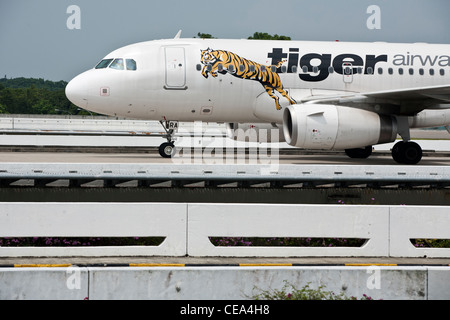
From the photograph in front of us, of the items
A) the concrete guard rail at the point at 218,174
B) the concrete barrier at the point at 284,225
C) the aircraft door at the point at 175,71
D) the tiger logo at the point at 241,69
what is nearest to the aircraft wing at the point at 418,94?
the tiger logo at the point at 241,69

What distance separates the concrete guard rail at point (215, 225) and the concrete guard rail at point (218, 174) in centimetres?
369

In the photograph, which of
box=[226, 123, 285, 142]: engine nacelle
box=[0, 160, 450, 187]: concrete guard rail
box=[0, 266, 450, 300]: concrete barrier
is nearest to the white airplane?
box=[226, 123, 285, 142]: engine nacelle

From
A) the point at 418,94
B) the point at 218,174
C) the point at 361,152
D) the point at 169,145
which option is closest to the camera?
the point at 218,174

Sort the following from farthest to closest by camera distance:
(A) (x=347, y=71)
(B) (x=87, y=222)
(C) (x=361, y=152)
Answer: (C) (x=361, y=152) → (A) (x=347, y=71) → (B) (x=87, y=222)

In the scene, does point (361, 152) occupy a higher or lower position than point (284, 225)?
higher

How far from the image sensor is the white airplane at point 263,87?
64.1 feet

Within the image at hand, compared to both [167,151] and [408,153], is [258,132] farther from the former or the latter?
[408,153]

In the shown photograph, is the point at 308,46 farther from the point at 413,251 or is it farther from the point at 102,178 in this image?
the point at 413,251

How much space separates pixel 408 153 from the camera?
20.4 m

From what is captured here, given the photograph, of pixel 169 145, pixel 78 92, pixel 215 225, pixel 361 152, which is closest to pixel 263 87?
pixel 169 145

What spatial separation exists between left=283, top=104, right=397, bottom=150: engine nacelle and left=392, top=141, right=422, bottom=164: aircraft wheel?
1.31 meters

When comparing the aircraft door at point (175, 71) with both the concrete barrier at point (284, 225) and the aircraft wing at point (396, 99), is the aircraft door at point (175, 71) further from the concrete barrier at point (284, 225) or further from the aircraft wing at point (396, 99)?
the concrete barrier at point (284, 225)

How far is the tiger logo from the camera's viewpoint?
20125 mm

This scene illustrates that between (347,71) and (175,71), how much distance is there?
5.31 metres
